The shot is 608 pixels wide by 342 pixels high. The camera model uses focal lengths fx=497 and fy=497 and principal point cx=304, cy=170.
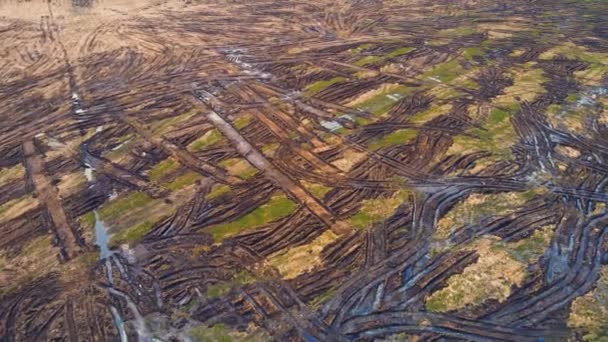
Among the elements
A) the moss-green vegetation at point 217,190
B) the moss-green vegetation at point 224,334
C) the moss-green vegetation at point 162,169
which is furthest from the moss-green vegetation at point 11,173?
the moss-green vegetation at point 224,334

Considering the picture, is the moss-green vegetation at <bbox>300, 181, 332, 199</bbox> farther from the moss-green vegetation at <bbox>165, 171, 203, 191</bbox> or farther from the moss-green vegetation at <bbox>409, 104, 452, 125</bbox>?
the moss-green vegetation at <bbox>409, 104, 452, 125</bbox>

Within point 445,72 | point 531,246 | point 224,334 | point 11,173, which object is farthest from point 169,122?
point 531,246

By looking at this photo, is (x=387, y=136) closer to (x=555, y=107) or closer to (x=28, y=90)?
(x=555, y=107)

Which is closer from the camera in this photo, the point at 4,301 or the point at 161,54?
the point at 4,301

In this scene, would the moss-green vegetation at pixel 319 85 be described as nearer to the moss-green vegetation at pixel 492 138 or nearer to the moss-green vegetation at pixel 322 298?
the moss-green vegetation at pixel 492 138

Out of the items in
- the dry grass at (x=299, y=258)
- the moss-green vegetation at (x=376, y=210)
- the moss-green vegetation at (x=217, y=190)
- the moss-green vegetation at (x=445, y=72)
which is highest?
the moss-green vegetation at (x=445, y=72)

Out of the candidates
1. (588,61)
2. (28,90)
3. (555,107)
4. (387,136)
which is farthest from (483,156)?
(28,90)
